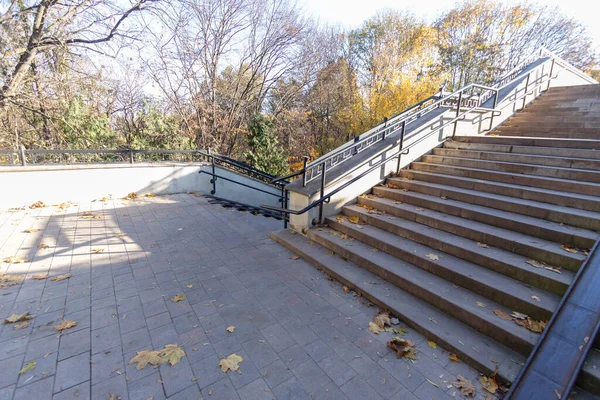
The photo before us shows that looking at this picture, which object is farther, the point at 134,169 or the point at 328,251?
the point at 134,169

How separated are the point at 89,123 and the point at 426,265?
12.4 metres

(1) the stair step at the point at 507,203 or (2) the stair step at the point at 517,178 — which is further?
(2) the stair step at the point at 517,178

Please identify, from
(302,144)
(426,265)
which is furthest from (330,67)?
(426,265)

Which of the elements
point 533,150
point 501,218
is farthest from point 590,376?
point 533,150

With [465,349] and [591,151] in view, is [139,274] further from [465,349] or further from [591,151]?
[591,151]

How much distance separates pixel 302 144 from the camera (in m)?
20.5

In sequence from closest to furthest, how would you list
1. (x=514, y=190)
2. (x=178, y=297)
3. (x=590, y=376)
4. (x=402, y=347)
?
(x=590, y=376) < (x=402, y=347) < (x=178, y=297) < (x=514, y=190)

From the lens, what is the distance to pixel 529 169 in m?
4.13

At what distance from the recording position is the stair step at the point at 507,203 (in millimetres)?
2980

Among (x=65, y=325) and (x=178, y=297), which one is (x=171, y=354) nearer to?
(x=178, y=297)

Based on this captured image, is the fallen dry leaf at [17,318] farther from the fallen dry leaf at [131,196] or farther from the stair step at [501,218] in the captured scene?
the fallen dry leaf at [131,196]

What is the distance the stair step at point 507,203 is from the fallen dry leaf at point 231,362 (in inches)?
137

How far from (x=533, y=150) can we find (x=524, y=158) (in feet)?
1.10

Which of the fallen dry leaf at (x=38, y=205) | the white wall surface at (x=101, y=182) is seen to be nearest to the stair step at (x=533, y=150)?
the white wall surface at (x=101, y=182)
